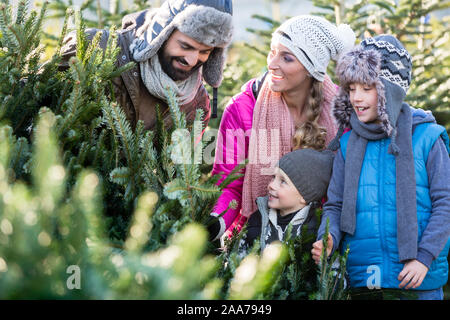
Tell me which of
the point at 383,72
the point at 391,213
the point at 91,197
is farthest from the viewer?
the point at 383,72

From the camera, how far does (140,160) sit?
1839 mm

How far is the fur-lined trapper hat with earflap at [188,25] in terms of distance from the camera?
107 inches

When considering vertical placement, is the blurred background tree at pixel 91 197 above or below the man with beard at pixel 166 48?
below

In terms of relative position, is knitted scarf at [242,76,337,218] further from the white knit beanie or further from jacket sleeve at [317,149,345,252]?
jacket sleeve at [317,149,345,252]

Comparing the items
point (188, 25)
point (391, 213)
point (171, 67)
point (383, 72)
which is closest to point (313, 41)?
point (383, 72)

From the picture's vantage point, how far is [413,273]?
7.09 feet

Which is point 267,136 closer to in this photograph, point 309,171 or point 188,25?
point 309,171

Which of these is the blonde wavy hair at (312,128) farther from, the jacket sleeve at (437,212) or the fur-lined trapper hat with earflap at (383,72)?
the jacket sleeve at (437,212)

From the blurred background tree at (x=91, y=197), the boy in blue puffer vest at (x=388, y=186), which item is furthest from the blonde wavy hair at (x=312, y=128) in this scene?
the blurred background tree at (x=91, y=197)

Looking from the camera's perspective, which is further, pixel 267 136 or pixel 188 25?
pixel 267 136

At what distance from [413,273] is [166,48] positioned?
6.02ft

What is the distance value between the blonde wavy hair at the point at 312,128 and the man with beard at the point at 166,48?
64cm

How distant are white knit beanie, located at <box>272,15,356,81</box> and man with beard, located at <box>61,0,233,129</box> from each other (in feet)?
1.20
